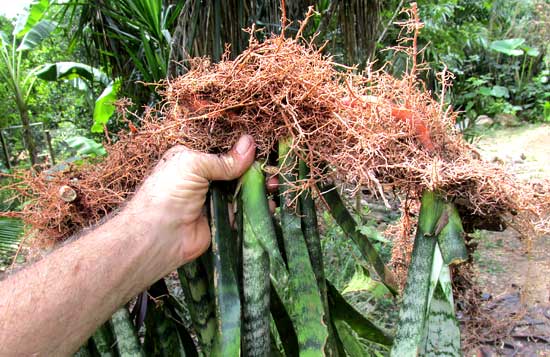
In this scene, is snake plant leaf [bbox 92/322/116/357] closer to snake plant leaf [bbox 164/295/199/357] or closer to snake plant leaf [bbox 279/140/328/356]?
snake plant leaf [bbox 164/295/199/357]

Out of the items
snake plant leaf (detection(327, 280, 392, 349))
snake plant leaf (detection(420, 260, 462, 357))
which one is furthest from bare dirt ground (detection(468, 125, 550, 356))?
snake plant leaf (detection(327, 280, 392, 349))

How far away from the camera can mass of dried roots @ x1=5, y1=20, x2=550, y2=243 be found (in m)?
0.64

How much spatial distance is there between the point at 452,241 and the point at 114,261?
0.54 metres

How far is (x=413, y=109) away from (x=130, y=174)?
0.55 meters

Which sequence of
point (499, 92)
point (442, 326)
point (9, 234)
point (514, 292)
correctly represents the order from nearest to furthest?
point (442, 326) < point (9, 234) < point (514, 292) < point (499, 92)

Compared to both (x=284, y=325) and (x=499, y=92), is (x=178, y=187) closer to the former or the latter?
(x=284, y=325)

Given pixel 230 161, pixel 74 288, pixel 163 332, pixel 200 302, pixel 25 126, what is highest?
pixel 230 161

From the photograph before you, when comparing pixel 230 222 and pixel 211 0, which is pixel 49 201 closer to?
pixel 230 222

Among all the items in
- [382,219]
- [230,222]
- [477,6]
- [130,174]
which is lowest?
[382,219]

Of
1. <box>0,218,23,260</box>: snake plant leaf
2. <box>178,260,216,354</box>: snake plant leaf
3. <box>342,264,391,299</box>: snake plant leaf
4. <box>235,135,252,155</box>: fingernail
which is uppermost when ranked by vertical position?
<box>235,135,252,155</box>: fingernail

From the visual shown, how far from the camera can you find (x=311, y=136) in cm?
70

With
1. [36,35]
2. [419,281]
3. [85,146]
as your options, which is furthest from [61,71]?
[419,281]

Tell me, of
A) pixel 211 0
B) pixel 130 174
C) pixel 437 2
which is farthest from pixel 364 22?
pixel 437 2

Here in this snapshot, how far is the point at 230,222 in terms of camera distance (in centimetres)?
81
